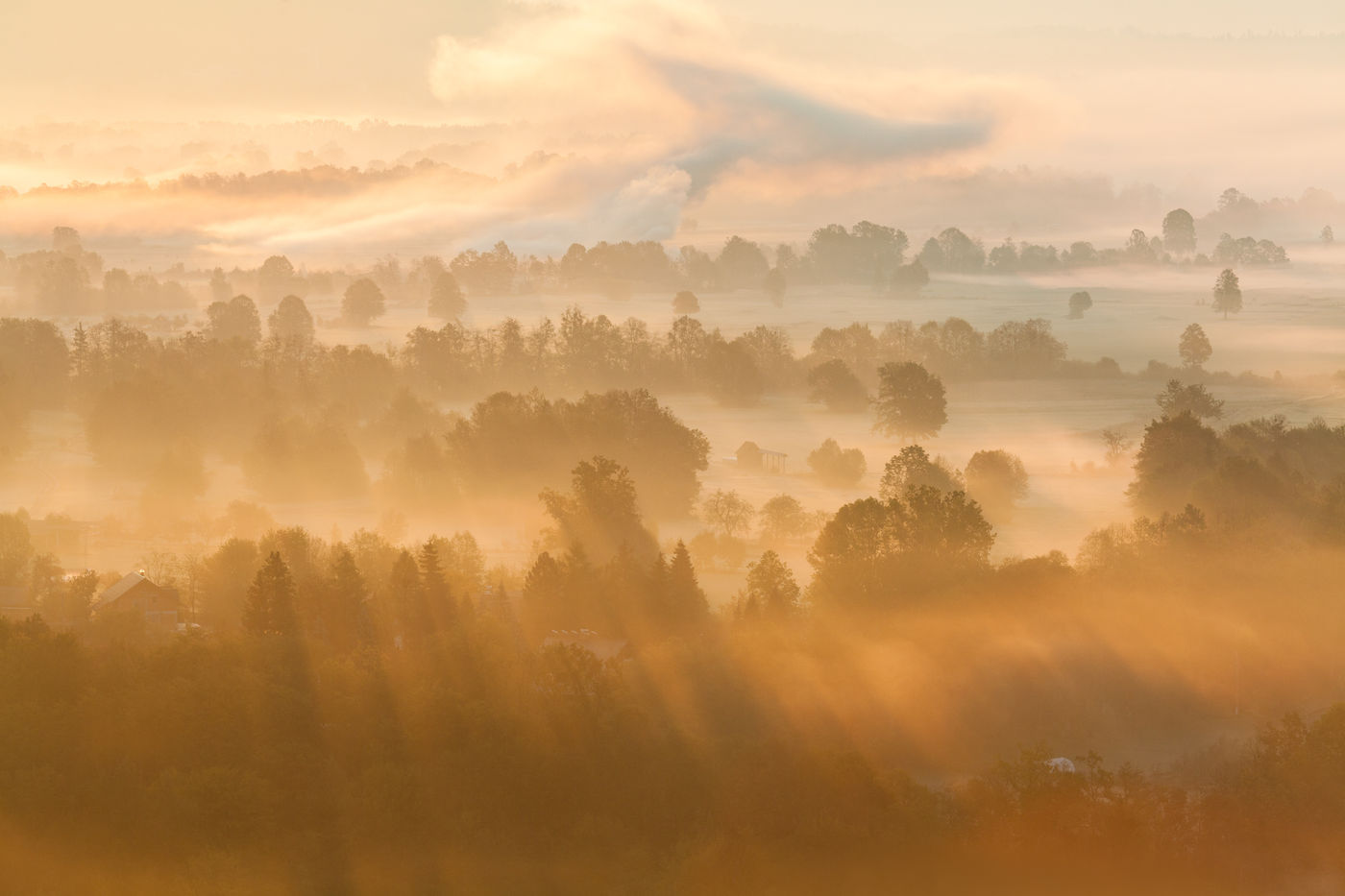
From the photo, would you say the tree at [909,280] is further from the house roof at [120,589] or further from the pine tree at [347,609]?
the pine tree at [347,609]

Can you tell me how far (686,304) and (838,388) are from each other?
3576cm

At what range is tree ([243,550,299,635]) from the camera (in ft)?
73.5

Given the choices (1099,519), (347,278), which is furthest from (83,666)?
(347,278)

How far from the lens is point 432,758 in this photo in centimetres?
1727

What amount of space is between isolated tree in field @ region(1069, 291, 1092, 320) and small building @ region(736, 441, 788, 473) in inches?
2053

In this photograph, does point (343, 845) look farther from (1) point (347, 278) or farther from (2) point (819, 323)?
(1) point (347, 278)

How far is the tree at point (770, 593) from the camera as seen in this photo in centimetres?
2475

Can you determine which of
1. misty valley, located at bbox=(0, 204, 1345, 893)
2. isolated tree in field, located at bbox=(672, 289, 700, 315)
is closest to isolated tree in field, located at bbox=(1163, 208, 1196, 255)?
isolated tree in field, located at bbox=(672, 289, 700, 315)

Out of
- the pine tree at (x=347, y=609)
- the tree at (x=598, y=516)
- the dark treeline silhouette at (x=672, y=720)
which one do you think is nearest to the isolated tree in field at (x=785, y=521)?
the tree at (x=598, y=516)

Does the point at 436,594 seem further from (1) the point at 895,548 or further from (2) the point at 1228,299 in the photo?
(2) the point at 1228,299

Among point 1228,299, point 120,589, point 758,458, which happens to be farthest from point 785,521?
point 1228,299

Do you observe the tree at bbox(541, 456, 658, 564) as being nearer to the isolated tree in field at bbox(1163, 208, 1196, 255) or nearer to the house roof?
the house roof

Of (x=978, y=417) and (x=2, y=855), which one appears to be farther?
(x=978, y=417)

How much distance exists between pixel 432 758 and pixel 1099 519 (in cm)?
2560
